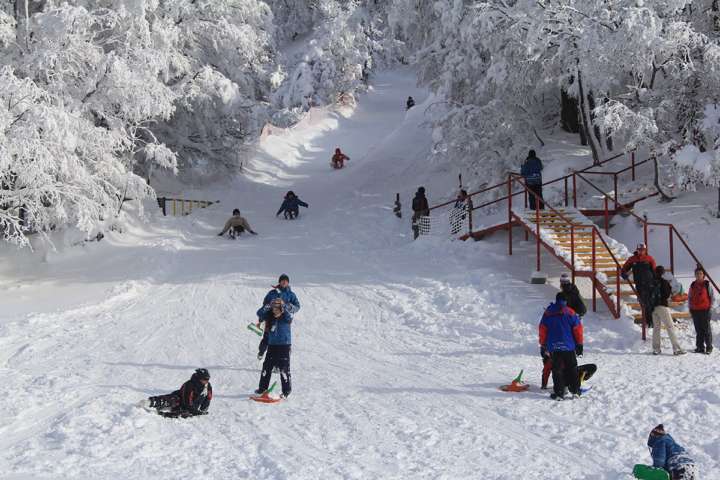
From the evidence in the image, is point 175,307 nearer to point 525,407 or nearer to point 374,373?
point 374,373

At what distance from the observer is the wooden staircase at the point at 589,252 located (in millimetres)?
13578

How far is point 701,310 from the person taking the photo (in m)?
11.6

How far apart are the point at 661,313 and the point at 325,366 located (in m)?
5.17

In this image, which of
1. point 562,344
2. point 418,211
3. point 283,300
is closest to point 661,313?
point 562,344

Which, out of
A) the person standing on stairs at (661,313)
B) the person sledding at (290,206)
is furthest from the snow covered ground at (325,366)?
the person sledding at (290,206)

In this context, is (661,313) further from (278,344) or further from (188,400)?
(188,400)

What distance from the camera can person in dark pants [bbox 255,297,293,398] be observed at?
10.1 meters

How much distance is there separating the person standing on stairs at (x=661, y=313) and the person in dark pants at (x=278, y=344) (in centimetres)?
566

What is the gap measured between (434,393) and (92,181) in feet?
40.0

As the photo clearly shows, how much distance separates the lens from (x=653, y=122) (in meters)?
16.2

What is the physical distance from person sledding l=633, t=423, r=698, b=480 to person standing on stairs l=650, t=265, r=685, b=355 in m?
5.27

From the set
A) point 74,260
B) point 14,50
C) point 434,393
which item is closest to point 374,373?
point 434,393

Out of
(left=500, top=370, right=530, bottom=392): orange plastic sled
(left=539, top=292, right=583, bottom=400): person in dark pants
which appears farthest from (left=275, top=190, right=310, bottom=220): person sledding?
(left=539, top=292, right=583, bottom=400): person in dark pants

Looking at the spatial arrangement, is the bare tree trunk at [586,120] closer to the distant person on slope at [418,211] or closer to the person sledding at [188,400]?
the distant person on slope at [418,211]
